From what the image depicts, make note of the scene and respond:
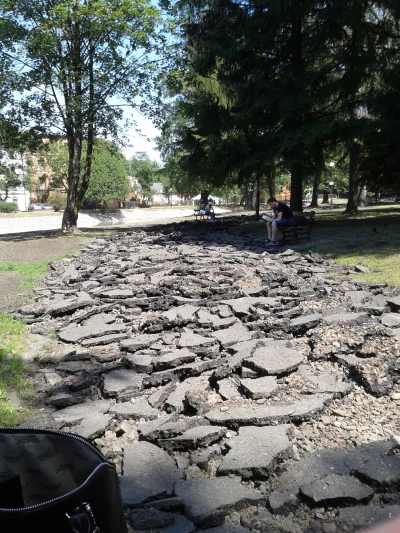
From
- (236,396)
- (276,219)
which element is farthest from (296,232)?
(236,396)

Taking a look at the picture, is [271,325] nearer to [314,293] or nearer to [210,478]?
[314,293]

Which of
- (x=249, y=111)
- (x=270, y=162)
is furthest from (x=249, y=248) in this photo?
(x=249, y=111)

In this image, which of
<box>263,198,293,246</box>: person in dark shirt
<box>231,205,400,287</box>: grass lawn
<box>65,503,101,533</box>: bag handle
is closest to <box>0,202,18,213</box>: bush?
<box>231,205,400,287</box>: grass lawn

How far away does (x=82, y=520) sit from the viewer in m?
1.46

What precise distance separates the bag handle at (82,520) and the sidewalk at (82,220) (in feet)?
95.0

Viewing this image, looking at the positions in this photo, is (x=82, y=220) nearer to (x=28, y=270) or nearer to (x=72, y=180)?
(x=72, y=180)

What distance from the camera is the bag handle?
144cm

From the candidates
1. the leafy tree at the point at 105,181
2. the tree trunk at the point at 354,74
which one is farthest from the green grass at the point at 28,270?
the leafy tree at the point at 105,181

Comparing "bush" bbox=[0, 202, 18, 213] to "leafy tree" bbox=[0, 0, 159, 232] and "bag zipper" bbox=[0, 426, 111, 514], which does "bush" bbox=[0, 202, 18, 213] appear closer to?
"leafy tree" bbox=[0, 0, 159, 232]

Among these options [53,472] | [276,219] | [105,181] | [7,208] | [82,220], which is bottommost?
[82,220]

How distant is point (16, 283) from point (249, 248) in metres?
5.78

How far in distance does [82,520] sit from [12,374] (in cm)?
357

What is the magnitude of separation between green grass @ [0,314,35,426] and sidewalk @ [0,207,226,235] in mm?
23744

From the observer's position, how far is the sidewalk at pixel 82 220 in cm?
3397
